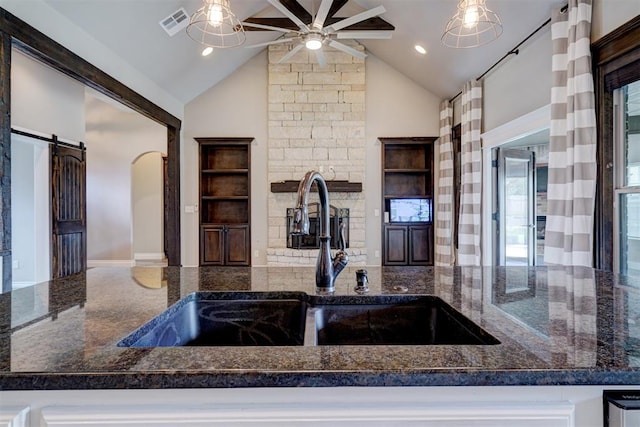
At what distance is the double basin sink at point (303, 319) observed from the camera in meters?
1.23

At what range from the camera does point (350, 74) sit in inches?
264

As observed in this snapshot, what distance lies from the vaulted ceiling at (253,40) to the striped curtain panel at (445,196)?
18.6 inches

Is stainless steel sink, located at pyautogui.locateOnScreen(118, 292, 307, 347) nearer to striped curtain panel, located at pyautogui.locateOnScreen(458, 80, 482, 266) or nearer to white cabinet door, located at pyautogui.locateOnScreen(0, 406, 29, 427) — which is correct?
white cabinet door, located at pyautogui.locateOnScreen(0, 406, 29, 427)

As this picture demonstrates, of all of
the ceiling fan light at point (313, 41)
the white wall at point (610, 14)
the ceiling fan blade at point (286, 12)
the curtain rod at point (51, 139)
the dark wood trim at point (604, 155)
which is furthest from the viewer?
the curtain rod at point (51, 139)

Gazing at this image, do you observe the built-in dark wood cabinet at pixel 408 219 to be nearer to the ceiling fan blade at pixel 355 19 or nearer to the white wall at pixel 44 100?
the ceiling fan blade at pixel 355 19

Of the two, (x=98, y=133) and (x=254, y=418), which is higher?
(x=98, y=133)

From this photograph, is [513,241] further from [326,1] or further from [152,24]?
[152,24]

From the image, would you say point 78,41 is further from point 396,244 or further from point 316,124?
point 396,244

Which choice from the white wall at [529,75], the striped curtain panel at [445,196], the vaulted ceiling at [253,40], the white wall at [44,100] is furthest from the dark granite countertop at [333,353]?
the striped curtain panel at [445,196]

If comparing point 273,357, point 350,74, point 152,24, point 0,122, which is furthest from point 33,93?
point 273,357

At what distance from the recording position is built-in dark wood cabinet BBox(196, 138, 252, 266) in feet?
22.2

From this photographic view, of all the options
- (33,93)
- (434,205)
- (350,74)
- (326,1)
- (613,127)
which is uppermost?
(350,74)

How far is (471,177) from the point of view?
5125 mm

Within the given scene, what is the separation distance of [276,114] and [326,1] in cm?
338
